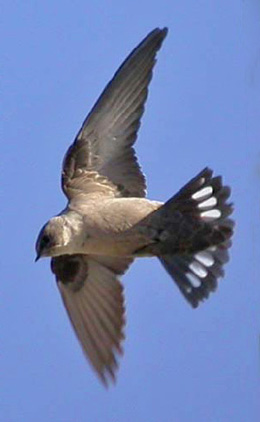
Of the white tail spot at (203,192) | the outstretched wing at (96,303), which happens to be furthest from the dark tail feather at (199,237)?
the outstretched wing at (96,303)

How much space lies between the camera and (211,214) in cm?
306

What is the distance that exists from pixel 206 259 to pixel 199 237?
4cm

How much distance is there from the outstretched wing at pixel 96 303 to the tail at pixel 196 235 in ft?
0.44

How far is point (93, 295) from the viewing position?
132 inches

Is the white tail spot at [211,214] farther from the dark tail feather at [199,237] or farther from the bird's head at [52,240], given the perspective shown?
the bird's head at [52,240]

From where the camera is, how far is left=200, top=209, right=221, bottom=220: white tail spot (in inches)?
120

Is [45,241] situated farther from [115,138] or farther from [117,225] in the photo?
[115,138]

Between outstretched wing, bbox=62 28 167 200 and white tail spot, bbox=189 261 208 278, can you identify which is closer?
white tail spot, bbox=189 261 208 278

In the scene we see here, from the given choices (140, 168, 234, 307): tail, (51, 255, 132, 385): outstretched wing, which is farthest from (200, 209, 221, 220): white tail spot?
(51, 255, 132, 385): outstretched wing

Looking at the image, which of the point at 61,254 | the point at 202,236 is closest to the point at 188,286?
the point at 202,236

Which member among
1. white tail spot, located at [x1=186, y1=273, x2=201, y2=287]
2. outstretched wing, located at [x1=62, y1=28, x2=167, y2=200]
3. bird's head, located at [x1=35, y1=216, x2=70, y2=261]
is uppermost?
outstretched wing, located at [x1=62, y1=28, x2=167, y2=200]

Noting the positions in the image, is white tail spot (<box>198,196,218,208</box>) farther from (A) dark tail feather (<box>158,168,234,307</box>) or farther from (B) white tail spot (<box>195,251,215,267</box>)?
(B) white tail spot (<box>195,251,215,267</box>)

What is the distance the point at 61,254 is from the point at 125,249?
0.47 feet

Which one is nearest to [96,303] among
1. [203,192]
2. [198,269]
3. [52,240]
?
[52,240]
